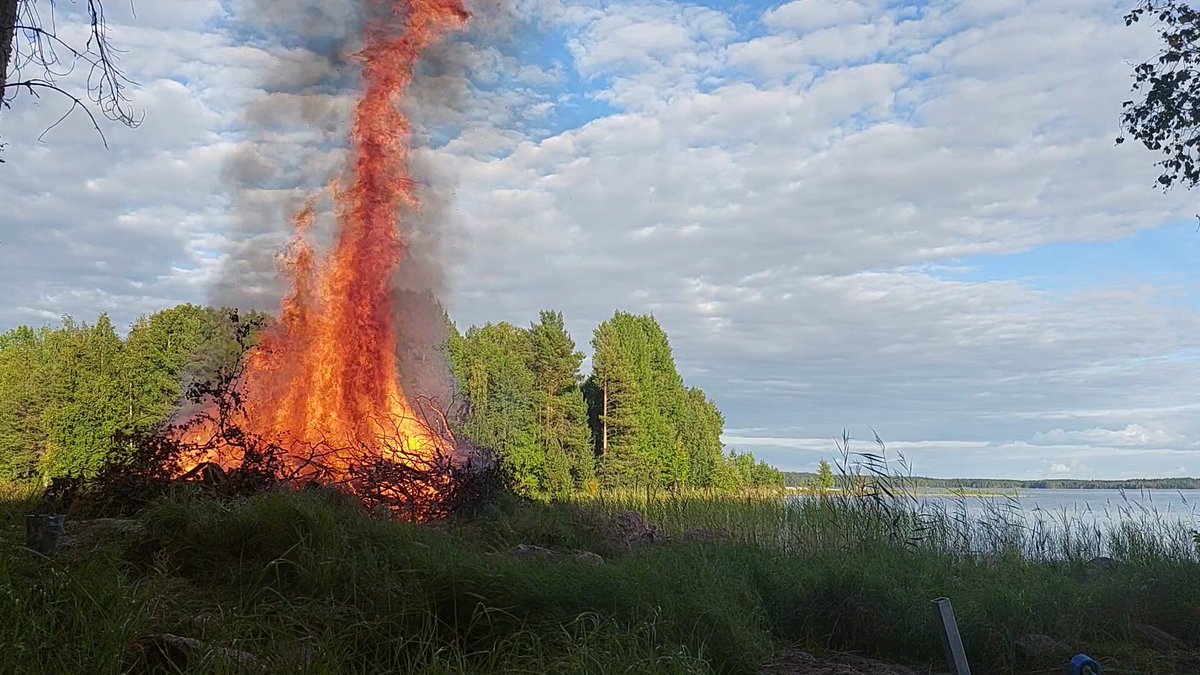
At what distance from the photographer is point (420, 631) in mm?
4559

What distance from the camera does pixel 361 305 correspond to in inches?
450

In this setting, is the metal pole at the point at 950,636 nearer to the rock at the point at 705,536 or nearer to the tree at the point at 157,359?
the rock at the point at 705,536

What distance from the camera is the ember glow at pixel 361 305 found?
11.1 m

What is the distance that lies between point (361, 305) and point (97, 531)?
17.8 feet

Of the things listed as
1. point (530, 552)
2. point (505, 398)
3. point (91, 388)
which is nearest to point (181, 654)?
point (530, 552)

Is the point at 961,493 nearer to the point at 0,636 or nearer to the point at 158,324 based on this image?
the point at 0,636

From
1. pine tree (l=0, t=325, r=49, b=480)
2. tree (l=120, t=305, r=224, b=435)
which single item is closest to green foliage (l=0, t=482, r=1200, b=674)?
tree (l=120, t=305, r=224, b=435)

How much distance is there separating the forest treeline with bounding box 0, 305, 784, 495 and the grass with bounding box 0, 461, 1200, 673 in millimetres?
4090

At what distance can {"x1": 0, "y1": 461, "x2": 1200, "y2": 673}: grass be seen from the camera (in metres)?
3.88

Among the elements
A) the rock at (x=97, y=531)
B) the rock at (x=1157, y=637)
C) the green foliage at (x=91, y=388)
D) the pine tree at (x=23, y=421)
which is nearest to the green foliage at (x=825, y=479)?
the rock at (x=1157, y=637)

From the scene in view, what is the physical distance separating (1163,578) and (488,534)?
633 cm

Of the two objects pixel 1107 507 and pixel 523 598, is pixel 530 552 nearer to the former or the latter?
pixel 523 598

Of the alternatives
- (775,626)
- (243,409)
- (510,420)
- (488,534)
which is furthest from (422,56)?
(510,420)

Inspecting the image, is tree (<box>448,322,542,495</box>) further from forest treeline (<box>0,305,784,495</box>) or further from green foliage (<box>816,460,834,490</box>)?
green foliage (<box>816,460,834,490</box>)
